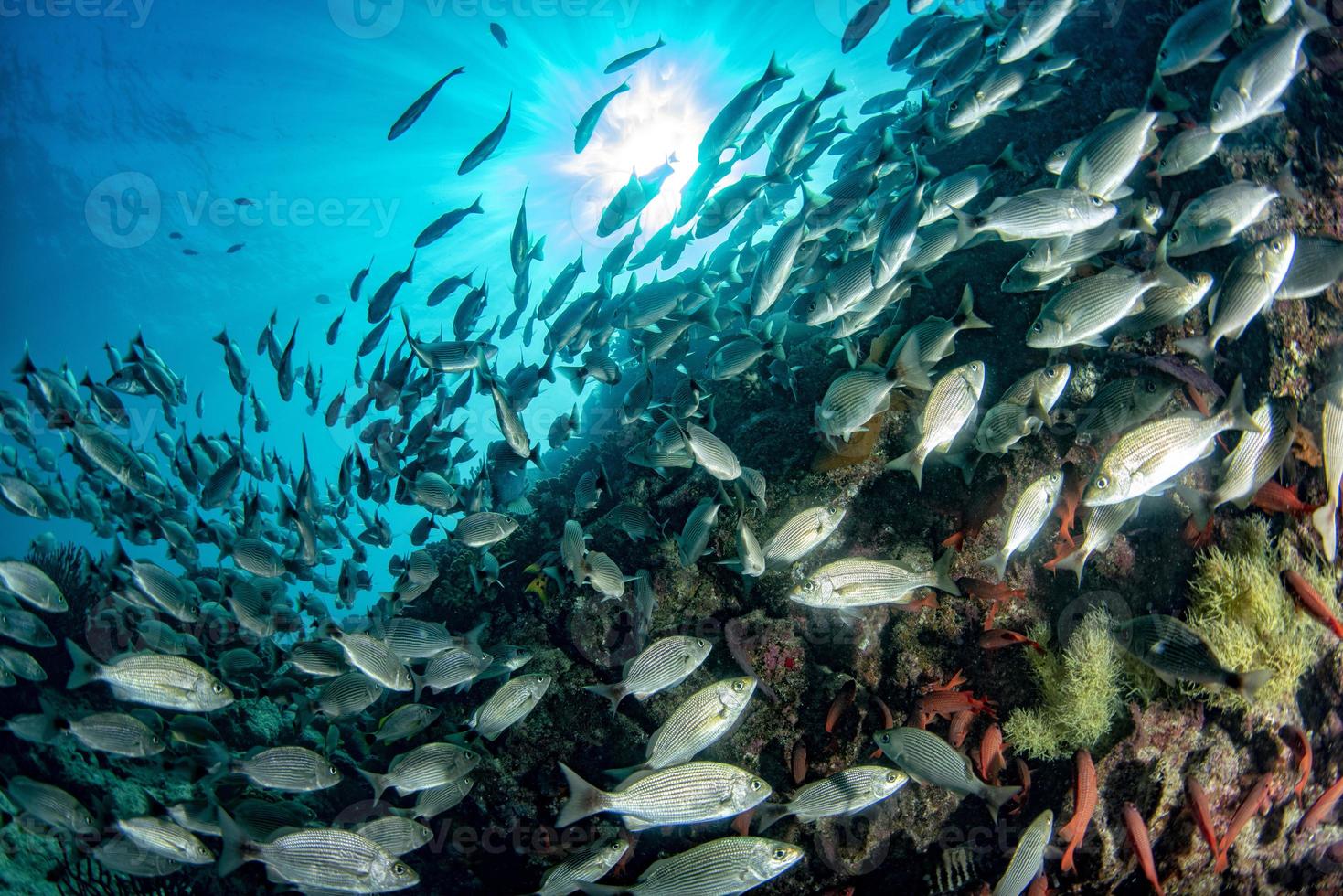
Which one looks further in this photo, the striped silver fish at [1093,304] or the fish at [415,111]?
the fish at [415,111]

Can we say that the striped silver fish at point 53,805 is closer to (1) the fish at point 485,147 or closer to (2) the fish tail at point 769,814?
(2) the fish tail at point 769,814

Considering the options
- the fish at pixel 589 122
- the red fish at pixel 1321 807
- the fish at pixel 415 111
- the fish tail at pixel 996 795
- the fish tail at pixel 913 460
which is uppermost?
the fish at pixel 415 111

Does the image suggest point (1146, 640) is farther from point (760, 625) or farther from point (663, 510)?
point (663, 510)

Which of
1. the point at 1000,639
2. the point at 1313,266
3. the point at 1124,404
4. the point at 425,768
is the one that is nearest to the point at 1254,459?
the point at 1124,404

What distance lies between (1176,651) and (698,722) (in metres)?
2.72

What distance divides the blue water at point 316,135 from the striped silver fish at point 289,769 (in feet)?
43.3

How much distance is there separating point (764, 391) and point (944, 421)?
2.99m

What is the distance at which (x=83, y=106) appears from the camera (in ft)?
81.6

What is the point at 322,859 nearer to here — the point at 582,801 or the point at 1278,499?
the point at 582,801

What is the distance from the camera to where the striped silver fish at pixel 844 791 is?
3.35m

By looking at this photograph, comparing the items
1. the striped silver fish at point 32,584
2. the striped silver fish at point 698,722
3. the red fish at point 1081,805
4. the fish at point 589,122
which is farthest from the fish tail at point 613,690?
the striped silver fish at point 32,584

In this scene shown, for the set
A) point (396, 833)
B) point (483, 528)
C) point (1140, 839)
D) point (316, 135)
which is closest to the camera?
point (1140, 839)

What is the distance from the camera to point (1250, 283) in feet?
10.8

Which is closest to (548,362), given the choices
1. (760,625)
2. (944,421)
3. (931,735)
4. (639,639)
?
(639,639)
